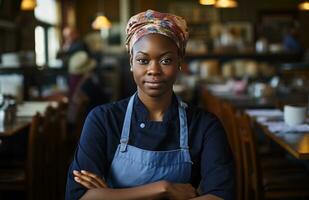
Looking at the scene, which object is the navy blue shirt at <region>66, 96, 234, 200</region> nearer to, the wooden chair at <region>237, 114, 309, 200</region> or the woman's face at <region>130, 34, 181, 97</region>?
the woman's face at <region>130, 34, 181, 97</region>

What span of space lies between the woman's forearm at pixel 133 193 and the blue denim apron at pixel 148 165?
0.08 meters

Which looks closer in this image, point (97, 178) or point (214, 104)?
point (97, 178)

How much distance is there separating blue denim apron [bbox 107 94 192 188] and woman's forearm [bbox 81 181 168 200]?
8cm

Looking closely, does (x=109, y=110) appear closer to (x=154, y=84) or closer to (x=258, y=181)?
(x=154, y=84)

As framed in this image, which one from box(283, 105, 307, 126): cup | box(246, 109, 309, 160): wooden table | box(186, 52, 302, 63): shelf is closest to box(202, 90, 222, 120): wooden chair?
box(246, 109, 309, 160): wooden table

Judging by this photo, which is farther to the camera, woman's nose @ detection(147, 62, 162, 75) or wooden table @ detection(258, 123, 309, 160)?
wooden table @ detection(258, 123, 309, 160)

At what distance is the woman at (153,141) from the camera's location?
1.71 meters

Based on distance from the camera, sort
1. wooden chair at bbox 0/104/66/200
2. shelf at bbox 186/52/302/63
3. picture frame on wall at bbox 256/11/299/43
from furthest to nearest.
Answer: picture frame on wall at bbox 256/11/299/43 → shelf at bbox 186/52/302/63 → wooden chair at bbox 0/104/66/200

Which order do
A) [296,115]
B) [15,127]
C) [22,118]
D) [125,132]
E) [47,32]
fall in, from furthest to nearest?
[47,32]
[22,118]
[15,127]
[296,115]
[125,132]

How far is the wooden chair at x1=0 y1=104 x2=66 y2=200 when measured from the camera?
334cm

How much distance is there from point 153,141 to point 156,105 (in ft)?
0.47

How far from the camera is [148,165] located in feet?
5.72

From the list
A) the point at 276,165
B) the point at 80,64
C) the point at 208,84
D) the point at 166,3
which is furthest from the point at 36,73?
the point at 166,3

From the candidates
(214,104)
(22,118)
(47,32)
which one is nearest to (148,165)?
(22,118)
